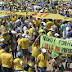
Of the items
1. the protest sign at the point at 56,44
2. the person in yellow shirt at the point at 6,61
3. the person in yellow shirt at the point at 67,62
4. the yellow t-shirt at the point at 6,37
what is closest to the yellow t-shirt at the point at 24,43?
the yellow t-shirt at the point at 6,37

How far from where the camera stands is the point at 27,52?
8586 millimetres

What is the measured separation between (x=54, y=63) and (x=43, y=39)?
1028mm

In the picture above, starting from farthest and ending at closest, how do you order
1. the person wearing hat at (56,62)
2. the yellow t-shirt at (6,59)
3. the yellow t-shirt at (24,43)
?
1. the yellow t-shirt at (24,43)
2. the person wearing hat at (56,62)
3. the yellow t-shirt at (6,59)

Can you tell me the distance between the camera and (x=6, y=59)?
6.70m

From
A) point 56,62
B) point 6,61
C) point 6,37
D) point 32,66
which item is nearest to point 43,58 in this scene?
point 56,62

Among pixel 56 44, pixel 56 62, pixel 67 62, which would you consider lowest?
pixel 67 62

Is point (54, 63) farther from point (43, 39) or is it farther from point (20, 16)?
point (20, 16)

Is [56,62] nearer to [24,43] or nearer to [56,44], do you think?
[56,44]

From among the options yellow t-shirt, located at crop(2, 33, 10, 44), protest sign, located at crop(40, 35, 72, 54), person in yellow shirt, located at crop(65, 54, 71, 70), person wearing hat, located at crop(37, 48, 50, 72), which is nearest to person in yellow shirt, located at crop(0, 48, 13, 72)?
person wearing hat, located at crop(37, 48, 50, 72)

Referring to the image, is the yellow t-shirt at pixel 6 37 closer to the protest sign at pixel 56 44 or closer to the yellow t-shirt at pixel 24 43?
the yellow t-shirt at pixel 24 43

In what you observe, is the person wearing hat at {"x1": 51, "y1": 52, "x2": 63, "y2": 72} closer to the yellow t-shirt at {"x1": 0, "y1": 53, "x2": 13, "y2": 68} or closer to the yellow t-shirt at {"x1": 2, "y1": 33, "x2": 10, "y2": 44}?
the yellow t-shirt at {"x1": 0, "y1": 53, "x2": 13, "y2": 68}

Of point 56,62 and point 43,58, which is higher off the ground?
point 43,58

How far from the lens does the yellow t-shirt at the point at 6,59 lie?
21.9 ft

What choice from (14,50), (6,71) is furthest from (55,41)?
(14,50)
